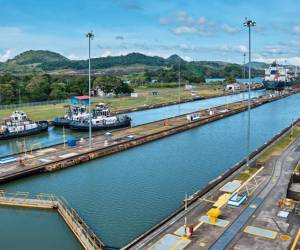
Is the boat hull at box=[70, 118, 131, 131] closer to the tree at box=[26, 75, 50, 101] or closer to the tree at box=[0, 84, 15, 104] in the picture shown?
the tree at box=[0, 84, 15, 104]

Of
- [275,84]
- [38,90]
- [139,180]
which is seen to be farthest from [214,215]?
[275,84]

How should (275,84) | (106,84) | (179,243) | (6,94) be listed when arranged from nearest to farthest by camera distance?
(179,243) → (6,94) → (106,84) → (275,84)

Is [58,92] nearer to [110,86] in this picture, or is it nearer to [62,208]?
[110,86]

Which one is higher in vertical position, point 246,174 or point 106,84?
point 106,84

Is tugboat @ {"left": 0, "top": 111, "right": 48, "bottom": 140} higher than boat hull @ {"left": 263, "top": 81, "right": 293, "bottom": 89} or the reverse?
the reverse

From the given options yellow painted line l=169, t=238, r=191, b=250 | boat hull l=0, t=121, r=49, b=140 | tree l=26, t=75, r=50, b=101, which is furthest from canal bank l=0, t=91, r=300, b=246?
tree l=26, t=75, r=50, b=101

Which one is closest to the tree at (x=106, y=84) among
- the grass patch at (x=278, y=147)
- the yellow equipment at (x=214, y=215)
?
the grass patch at (x=278, y=147)
